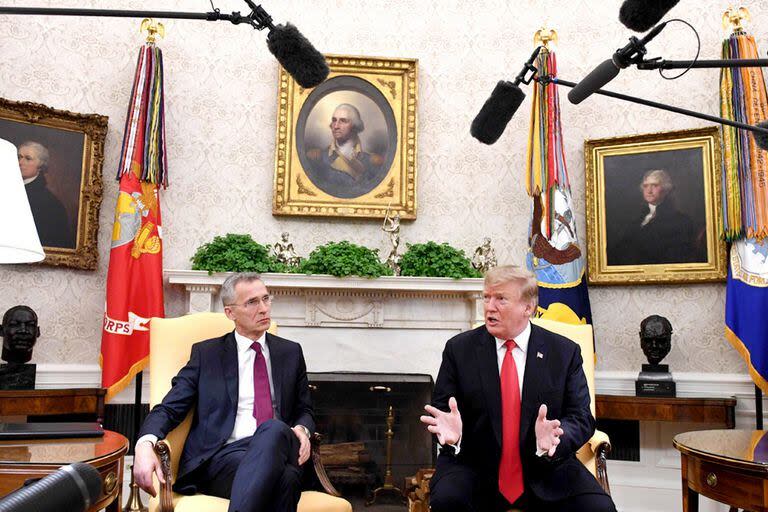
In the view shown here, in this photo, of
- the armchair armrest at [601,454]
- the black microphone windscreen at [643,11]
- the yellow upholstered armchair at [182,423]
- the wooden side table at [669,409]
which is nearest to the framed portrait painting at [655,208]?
the wooden side table at [669,409]

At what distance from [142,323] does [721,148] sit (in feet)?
14.8

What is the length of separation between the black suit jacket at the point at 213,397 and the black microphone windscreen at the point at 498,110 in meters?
1.44

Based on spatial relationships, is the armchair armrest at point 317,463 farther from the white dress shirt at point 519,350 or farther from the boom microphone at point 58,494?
the boom microphone at point 58,494

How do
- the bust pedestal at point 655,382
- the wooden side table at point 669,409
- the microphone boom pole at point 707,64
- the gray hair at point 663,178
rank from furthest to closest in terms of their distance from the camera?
the gray hair at point 663,178 < the bust pedestal at point 655,382 < the wooden side table at point 669,409 < the microphone boom pole at point 707,64

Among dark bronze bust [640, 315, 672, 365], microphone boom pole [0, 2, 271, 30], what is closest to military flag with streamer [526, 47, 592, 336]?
dark bronze bust [640, 315, 672, 365]

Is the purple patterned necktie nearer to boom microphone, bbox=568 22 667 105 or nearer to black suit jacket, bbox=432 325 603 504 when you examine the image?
black suit jacket, bbox=432 325 603 504

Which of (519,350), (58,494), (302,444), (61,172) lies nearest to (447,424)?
(519,350)

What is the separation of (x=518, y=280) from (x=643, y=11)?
1379 millimetres

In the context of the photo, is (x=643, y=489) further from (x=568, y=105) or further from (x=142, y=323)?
(x=142, y=323)

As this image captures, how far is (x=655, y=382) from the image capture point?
4.93 meters

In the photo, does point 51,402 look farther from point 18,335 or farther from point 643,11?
point 643,11

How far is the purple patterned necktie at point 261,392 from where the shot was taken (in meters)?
3.26

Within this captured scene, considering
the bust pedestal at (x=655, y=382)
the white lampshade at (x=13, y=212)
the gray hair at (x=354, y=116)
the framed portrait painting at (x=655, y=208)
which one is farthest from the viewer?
the gray hair at (x=354, y=116)

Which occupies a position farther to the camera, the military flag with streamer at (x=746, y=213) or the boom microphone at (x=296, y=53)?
the military flag with streamer at (x=746, y=213)
